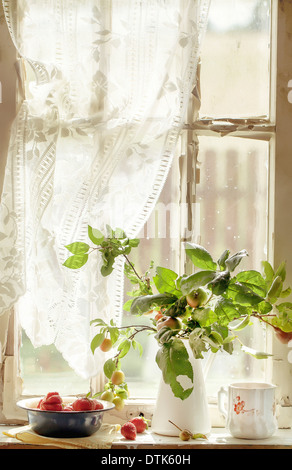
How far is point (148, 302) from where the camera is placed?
154cm

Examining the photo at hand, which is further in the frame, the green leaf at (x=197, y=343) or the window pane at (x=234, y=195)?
the window pane at (x=234, y=195)

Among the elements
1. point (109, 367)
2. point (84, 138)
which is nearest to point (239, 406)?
point (109, 367)

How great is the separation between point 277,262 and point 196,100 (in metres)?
0.51

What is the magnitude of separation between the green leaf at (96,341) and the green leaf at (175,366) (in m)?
0.17

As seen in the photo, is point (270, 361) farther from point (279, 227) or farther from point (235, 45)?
point (235, 45)

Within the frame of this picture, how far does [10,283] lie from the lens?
1.65m

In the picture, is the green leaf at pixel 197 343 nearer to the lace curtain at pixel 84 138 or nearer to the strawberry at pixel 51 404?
the lace curtain at pixel 84 138

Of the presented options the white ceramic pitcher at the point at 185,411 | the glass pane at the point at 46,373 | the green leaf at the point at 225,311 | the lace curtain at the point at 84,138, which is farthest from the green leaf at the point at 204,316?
the glass pane at the point at 46,373

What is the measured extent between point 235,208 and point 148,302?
45cm

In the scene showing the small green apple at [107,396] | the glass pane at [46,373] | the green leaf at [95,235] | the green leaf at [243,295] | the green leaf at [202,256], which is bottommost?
the small green apple at [107,396]

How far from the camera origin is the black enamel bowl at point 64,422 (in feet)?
4.96

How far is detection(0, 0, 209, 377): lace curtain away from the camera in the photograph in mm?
1668

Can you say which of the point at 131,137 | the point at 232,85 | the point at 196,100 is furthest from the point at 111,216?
the point at 232,85

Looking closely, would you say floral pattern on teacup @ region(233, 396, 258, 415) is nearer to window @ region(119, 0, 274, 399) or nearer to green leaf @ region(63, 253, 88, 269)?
window @ region(119, 0, 274, 399)
